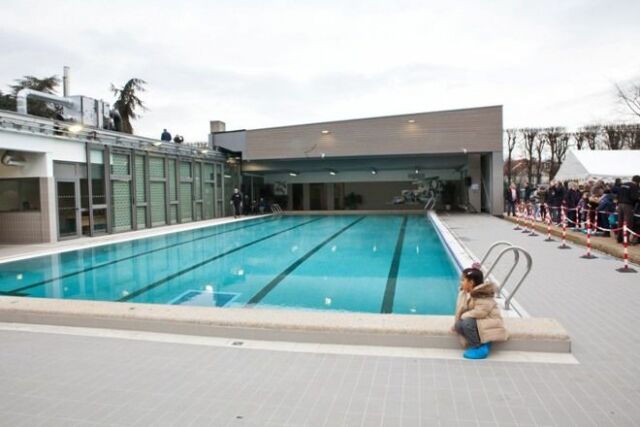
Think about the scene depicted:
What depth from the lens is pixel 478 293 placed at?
2.96m

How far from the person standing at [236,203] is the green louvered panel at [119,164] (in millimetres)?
5576

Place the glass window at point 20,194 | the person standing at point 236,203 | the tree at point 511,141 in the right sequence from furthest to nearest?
the tree at point 511,141
the person standing at point 236,203
the glass window at point 20,194

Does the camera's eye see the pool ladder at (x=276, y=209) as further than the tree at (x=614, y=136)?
No

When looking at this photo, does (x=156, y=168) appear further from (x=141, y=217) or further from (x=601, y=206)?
(x=601, y=206)

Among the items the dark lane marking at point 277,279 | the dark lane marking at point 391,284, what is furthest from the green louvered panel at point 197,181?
the dark lane marking at point 391,284

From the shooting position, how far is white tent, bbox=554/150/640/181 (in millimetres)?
12438

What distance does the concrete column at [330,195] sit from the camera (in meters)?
22.8

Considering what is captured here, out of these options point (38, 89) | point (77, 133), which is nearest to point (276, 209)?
point (77, 133)

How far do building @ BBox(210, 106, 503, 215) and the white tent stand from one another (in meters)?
3.44

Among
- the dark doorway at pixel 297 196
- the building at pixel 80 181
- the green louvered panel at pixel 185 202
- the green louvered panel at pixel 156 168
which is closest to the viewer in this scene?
the building at pixel 80 181

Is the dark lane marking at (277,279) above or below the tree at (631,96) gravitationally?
below

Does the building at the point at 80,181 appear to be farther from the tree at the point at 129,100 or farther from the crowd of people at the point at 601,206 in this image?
the crowd of people at the point at 601,206

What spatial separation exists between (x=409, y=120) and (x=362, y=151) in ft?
7.63

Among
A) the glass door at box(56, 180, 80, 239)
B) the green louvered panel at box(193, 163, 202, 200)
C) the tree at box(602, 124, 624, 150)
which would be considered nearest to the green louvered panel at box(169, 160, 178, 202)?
the green louvered panel at box(193, 163, 202, 200)
